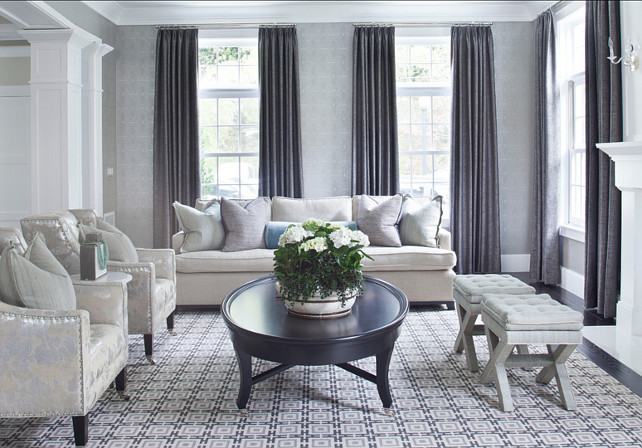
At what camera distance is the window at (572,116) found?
210 inches

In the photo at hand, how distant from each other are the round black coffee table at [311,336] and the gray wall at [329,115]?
318 centimetres

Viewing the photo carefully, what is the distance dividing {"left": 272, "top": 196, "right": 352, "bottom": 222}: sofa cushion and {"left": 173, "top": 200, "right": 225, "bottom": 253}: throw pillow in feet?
2.06

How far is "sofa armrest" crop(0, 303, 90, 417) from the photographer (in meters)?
2.17

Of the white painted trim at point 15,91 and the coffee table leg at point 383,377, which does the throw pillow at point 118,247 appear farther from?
the white painted trim at point 15,91

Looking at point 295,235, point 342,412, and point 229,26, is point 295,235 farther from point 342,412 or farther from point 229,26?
point 229,26

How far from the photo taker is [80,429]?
2293 millimetres

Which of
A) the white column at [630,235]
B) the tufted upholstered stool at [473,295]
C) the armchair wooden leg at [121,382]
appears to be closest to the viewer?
the armchair wooden leg at [121,382]

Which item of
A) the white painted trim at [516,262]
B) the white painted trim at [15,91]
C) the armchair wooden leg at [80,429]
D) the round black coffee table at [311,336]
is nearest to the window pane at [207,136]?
the white painted trim at [15,91]

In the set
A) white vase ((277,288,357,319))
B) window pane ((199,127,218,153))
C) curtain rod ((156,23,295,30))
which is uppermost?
curtain rod ((156,23,295,30))

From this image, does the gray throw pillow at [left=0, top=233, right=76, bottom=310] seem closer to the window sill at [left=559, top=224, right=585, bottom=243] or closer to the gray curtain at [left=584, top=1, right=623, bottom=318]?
the gray curtain at [left=584, top=1, right=623, bottom=318]

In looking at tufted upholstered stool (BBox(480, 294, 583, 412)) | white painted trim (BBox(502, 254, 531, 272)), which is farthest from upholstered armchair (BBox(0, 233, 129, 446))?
white painted trim (BBox(502, 254, 531, 272))

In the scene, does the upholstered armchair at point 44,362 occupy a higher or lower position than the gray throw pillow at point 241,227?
lower

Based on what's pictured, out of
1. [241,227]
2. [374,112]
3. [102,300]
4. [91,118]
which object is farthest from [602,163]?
[91,118]

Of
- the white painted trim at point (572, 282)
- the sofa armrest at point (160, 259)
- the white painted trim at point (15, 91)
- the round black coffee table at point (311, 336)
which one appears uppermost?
the white painted trim at point (15, 91)
